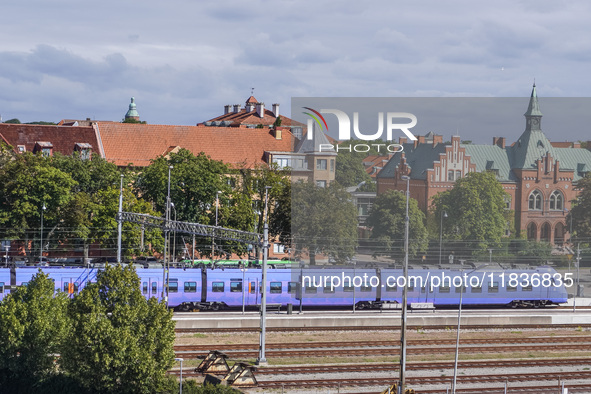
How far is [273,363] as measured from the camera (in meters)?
46.2

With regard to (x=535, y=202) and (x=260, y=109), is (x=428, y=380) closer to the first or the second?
(x=535, y=202)

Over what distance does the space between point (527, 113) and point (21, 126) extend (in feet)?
192

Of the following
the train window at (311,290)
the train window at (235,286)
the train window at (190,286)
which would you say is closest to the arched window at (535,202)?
the train window at (311,290)

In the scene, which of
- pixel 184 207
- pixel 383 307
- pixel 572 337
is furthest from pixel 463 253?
pixel 184 207

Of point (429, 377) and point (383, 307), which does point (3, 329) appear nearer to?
point (429, 377)

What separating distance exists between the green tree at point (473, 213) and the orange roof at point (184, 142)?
33.6m

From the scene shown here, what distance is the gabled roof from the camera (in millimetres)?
101750

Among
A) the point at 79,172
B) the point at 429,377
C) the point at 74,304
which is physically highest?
the point at 79,172

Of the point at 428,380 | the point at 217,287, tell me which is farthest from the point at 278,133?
the point at 428,380

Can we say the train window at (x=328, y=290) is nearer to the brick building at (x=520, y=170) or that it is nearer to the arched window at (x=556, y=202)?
the brick building at (x=520, y=170)

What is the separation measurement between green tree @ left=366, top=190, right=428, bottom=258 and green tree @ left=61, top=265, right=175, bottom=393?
3836cm

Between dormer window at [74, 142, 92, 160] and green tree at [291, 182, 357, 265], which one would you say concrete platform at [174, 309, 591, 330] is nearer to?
green tree at [291, 182, 357, 265]

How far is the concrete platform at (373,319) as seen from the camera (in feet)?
179

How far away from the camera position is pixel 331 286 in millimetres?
61938
